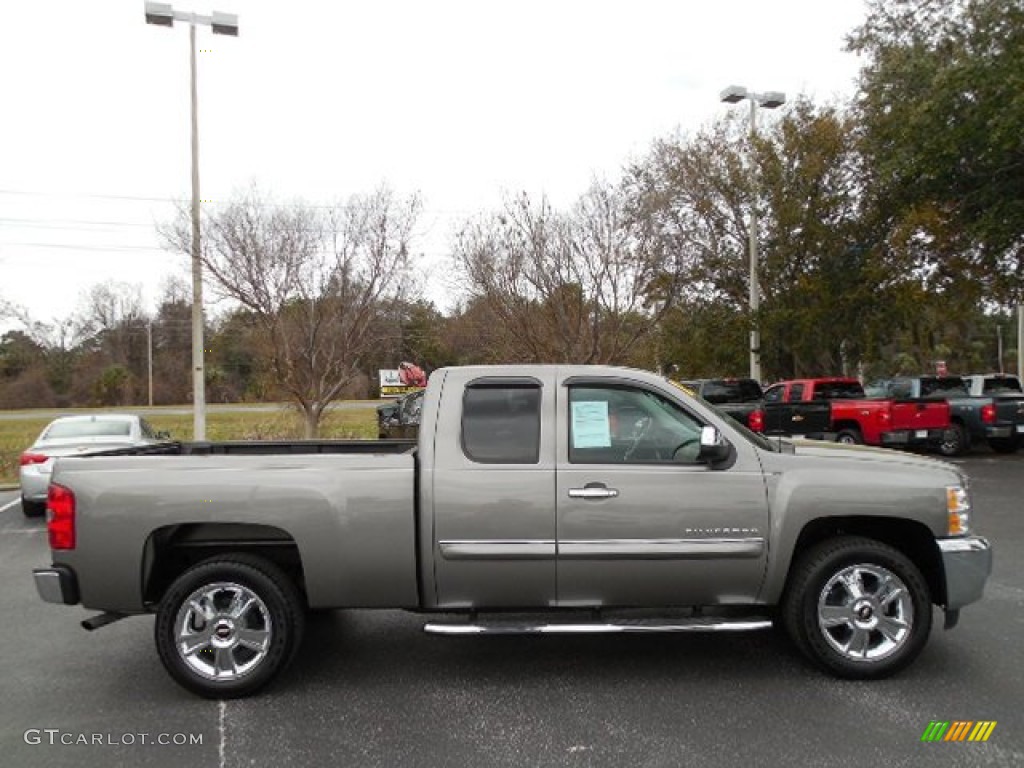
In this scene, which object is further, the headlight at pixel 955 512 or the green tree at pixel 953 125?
the green tree at pixel 953 125

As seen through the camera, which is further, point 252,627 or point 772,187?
point 772,187

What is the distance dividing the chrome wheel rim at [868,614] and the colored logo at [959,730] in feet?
1.87

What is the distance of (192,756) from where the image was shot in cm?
381

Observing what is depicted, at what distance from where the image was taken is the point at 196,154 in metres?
A: 15.4

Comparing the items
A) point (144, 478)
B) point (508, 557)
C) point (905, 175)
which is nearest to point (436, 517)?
point (508, 557)

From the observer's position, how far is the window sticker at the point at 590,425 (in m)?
4.71

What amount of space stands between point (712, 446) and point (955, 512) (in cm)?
145

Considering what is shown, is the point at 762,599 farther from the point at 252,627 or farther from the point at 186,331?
the point at 186,331

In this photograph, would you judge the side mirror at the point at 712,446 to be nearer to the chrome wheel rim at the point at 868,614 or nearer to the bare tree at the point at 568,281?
the chrome wheel rim at the point at 868,614

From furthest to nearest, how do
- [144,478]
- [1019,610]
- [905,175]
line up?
[905,175] → [1019,610] → [144,478]

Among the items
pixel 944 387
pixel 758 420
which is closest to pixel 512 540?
pixel 758 420

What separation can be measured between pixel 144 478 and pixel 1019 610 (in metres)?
5.89

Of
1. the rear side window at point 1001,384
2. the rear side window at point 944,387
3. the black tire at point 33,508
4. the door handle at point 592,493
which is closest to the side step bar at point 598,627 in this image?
the door handle at point 592,493

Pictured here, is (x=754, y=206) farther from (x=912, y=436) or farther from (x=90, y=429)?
(x=90, y=429)
